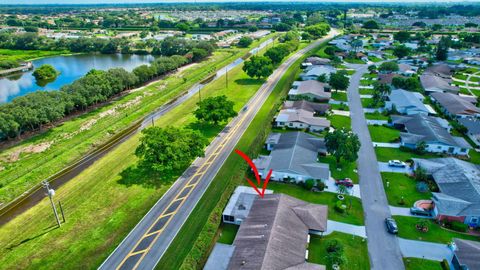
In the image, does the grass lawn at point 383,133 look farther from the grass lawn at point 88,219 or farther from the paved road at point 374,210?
the grass lawn at point 88,219

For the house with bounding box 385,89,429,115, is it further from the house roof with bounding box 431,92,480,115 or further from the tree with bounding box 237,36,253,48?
the tree with bounding box 237,36,253,48

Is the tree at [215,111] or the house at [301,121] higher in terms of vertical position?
the tree at [215,111]

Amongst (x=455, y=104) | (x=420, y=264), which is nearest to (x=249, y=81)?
(x=455, y=104)

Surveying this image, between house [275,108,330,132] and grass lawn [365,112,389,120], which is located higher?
house [275,108,330,132]

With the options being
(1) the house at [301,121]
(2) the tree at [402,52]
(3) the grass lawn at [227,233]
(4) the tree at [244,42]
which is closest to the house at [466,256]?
(3) the grass lawn at [227,233]

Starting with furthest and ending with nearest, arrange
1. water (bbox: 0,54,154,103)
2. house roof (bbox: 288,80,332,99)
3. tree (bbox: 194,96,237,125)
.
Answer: water (bbox: 0,54,154,103)
house roof (bbox: 288,80,332,99)
tree (bbox: 194,96,237,125)

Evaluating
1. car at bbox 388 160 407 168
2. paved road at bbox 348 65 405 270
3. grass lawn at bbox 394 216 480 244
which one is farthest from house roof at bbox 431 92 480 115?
grass lawn at bbox 394 216 480 244

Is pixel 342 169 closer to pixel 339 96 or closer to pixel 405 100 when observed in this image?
pixel 405 100
